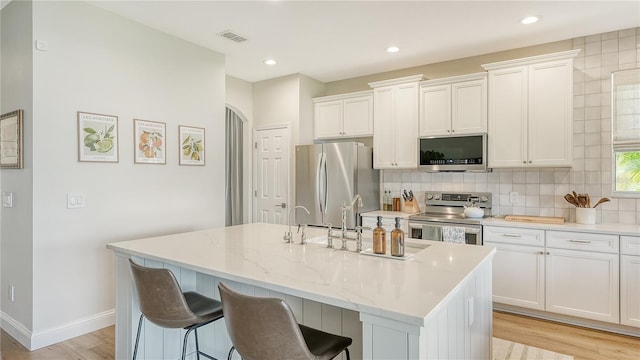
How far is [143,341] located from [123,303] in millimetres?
261

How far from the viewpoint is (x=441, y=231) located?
368cm

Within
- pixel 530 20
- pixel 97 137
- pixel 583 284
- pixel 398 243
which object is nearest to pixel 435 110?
pixel 530 20

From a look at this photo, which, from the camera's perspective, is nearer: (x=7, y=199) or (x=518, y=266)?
(x=7, y=199)

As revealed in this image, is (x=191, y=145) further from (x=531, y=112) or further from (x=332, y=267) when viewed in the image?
(x=531, y=112)

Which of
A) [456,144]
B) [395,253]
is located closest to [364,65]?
[456,144]

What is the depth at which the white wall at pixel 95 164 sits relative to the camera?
2.72 m

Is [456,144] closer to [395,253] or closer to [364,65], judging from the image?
[364,65]

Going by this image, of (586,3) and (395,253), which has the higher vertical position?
(586,3)

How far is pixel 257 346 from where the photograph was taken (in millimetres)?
1362

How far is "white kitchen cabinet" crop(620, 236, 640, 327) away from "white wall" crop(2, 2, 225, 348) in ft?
12.7

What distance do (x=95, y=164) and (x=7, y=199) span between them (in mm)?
782

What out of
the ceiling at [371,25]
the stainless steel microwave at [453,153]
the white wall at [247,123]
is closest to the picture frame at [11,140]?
the ceiling at [371,25]

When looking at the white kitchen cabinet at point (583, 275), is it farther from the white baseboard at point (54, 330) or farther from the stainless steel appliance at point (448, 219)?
the white baseboard at point (54, 330)

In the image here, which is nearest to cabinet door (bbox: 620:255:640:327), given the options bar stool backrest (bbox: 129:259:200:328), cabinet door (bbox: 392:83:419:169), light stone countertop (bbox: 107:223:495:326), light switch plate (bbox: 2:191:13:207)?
light stone countertop (bbox: 107:223:495:326)
